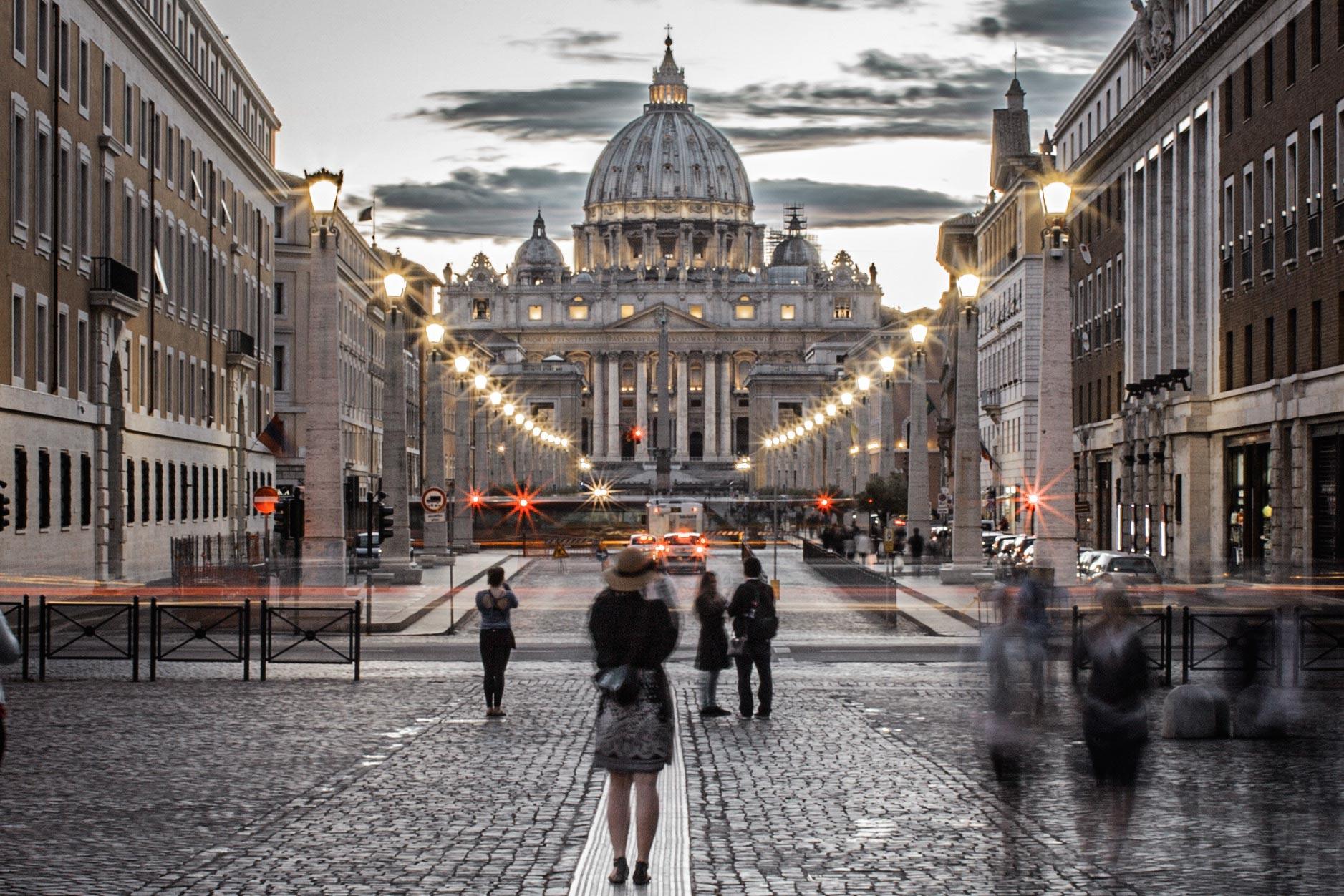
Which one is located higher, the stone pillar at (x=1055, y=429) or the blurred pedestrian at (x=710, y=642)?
the stone pillar at (x=1055, y=429)

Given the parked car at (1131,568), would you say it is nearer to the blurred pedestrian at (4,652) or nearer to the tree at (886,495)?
the blurred pedestrian at (4,652)

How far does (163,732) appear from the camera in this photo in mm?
19219

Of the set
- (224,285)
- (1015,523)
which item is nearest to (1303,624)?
(224,285)

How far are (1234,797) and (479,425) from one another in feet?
240

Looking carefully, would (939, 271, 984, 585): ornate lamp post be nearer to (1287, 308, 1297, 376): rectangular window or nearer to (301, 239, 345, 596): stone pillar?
(1287, 308, 1297, 376): rectangular window

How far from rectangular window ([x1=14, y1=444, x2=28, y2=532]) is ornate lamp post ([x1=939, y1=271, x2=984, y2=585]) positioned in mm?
20708

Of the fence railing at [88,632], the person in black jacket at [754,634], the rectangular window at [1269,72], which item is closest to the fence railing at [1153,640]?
the person in black jacket at [754,634]

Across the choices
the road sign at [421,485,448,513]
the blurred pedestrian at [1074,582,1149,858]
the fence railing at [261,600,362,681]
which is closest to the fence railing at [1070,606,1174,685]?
the fence railing at [261,600,362,681]

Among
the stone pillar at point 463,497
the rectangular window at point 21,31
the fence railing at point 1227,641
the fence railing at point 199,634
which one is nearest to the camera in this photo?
the fence railing at point 1227,641

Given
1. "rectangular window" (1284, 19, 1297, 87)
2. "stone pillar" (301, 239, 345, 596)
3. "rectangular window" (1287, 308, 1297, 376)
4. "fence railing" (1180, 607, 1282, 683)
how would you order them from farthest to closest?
1. "rectangular window" (1287, 308, 1297, 376)
2. "rectangular window" (1284, 19, 1297, 87)
3. "stone pillar" (301, 239, 345, 596)
4. "fence railing" (1180, 607, 1282, 683)

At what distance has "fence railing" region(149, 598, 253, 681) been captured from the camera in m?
25.7

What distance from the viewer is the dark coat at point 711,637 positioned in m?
21.2

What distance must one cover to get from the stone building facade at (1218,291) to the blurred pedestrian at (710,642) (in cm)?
1996

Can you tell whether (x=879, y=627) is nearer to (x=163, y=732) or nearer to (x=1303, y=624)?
(x=1303, y=624)
